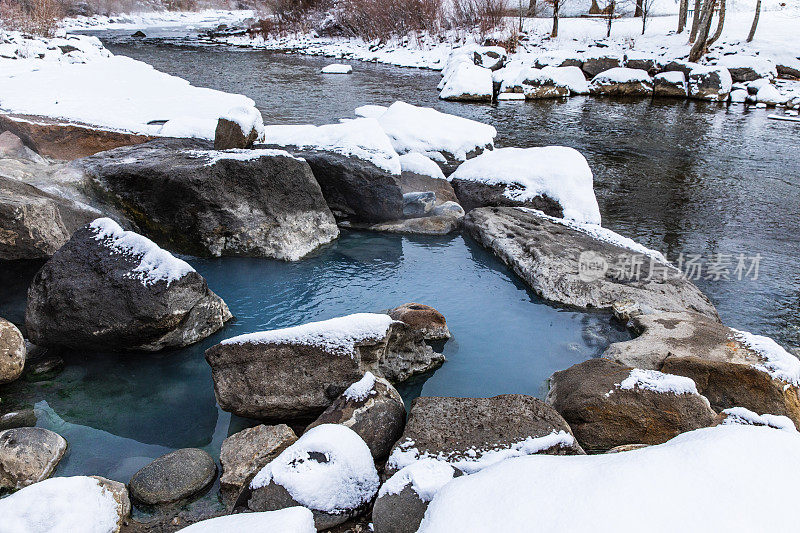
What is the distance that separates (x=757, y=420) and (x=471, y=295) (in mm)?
2835

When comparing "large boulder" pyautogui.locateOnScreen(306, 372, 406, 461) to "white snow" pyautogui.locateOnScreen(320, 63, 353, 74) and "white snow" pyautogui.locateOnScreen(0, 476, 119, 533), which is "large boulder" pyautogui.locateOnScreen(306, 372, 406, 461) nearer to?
"white snow" pyautogui.locateOnScreen(0, 476, 119, 533)

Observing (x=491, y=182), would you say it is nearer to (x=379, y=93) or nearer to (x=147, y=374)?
(x=147, y=374)

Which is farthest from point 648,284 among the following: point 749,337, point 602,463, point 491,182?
point 602,463

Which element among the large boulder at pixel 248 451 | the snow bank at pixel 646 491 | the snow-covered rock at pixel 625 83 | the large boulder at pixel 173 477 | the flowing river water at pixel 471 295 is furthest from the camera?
the snow-covered rock at pixel 625 83

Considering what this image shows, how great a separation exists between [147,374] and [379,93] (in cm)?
1432

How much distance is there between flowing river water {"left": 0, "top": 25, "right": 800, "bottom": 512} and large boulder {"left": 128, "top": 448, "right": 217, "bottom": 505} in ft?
0.89

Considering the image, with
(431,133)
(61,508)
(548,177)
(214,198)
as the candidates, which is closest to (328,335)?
(61,508)

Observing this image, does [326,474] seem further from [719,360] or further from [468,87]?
[468,87]

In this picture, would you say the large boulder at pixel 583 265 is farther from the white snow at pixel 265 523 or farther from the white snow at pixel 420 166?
the white snow at pixel 265 523

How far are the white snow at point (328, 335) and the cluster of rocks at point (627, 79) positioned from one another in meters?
14.2

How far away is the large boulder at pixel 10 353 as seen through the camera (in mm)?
4039

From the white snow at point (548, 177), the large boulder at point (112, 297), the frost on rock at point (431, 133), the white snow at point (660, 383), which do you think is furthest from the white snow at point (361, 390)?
the frost on rock at point (431, 133)

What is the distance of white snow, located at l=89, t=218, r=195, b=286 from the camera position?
4.43m

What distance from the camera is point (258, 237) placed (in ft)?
20.6
